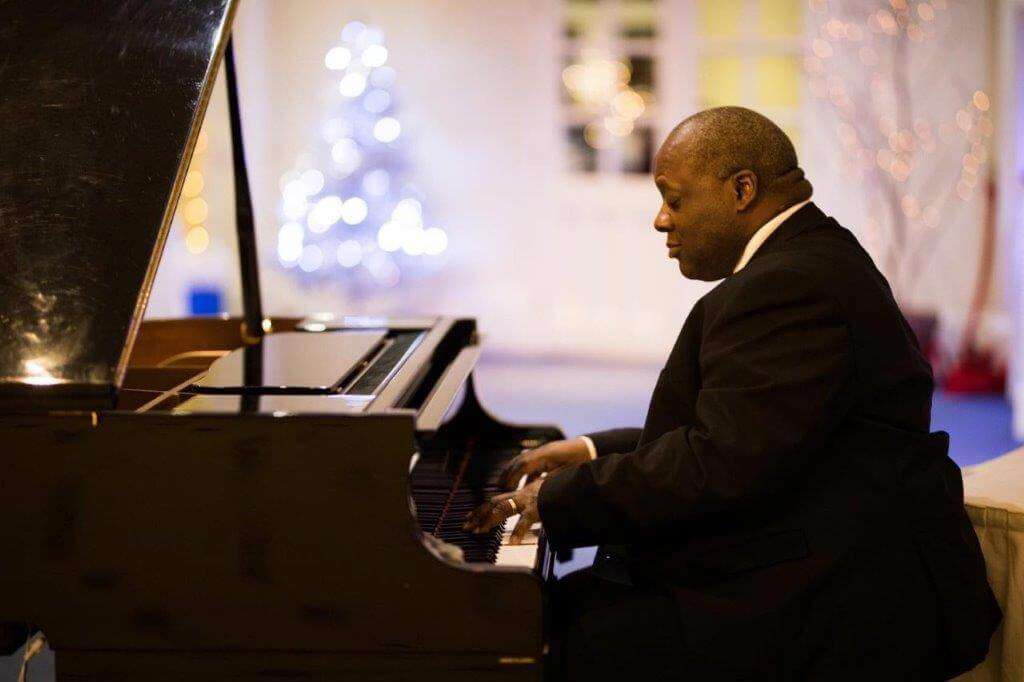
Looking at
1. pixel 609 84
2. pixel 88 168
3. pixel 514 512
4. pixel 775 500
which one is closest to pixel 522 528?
pixel 514 512

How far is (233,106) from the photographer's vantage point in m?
2.79

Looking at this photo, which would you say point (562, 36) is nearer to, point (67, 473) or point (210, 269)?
point (210, 269)

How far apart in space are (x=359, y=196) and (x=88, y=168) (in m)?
6.60

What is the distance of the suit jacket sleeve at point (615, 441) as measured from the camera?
239cm

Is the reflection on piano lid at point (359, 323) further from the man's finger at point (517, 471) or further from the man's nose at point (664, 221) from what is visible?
the man's nose at point (664, 221)

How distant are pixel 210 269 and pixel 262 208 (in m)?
0.70

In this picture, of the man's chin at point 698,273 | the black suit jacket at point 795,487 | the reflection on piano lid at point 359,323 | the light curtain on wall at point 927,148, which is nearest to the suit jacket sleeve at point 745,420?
the black suit jacket at point 795,487

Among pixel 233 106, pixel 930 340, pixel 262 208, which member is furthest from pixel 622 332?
pixel 233 106

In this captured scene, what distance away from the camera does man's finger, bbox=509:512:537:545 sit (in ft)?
6.36

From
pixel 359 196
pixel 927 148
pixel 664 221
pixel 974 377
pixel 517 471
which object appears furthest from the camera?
pixel 359 196

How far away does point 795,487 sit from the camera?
1827 mm

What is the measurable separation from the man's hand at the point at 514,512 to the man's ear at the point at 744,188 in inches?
23.0

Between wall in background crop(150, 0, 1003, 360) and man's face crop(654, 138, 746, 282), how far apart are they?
22.5 feet

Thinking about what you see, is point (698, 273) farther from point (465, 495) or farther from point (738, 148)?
point (465, 495)
